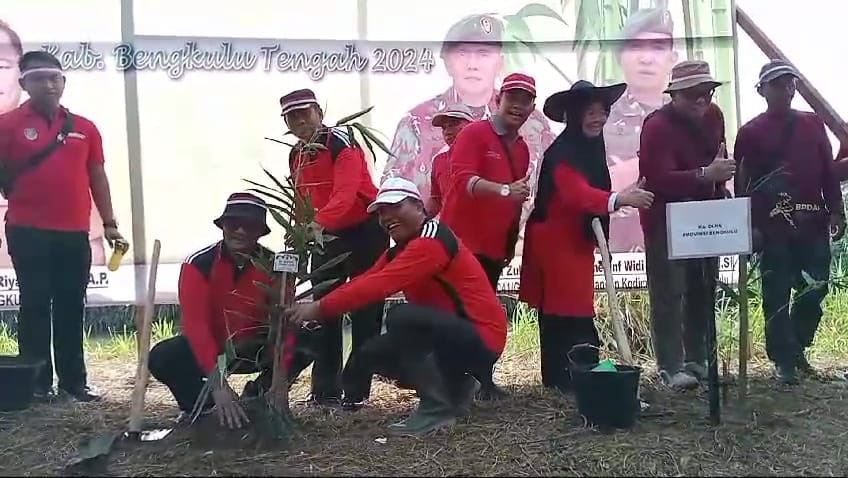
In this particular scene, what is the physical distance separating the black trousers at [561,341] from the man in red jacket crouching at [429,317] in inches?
22.6

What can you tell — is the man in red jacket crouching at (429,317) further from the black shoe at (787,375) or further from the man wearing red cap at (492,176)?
the black shoe at (787,375)

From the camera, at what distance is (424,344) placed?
380 cm

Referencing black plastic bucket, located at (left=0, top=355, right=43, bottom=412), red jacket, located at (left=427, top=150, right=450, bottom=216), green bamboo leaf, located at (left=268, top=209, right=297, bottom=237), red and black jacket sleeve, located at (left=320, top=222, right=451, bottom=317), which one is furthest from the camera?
red jacket, located at (left=427, top=150, right=450, bottom=216)

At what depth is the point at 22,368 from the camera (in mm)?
4344

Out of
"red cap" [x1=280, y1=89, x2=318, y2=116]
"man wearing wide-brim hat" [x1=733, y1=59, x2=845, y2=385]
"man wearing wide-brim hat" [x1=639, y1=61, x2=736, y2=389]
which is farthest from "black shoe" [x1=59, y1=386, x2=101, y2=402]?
"man wearing wide-brim hat" [x1=733, y1=59, x2=845, y2=385]

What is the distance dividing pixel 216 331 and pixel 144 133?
1.85 m

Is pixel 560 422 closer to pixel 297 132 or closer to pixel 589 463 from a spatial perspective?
pixel 589 463

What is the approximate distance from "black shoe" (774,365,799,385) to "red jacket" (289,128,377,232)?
2503 mm

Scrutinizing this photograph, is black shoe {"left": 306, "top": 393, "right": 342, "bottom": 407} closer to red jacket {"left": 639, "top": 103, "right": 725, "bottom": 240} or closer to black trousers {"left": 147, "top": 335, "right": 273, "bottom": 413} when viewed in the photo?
black trousers {"left": 147, "top": 335, "right": 273, "bottom": 413}

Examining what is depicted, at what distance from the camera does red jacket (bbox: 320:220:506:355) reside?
3576 mm

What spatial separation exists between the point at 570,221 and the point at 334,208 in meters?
1.20

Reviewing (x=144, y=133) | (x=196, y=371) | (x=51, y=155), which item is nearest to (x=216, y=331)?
(x=196, y=371)

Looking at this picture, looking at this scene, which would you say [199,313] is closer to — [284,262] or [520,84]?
[284,262]

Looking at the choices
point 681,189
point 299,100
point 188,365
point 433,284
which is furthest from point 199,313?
point 681,189
